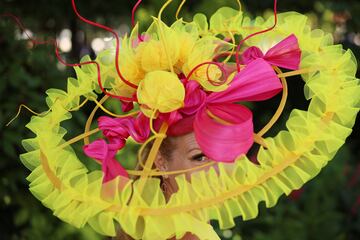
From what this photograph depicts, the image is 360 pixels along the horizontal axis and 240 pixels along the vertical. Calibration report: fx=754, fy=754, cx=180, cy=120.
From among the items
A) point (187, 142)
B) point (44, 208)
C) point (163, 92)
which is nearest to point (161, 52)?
point (163, 92)

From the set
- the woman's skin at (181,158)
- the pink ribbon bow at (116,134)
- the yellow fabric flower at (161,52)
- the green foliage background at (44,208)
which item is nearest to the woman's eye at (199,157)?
the woman's skin at (181,158)

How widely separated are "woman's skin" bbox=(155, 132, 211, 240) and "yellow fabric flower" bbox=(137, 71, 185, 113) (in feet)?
0.39

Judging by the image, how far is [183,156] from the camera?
75.0 inches

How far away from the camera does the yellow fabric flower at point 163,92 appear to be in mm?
1806

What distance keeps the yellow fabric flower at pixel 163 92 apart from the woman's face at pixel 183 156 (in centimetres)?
12

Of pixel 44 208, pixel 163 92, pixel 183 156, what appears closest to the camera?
pixel 163 92

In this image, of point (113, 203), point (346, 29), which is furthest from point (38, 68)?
point (346, 29)

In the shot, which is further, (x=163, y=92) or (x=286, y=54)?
(x=286, y=54)

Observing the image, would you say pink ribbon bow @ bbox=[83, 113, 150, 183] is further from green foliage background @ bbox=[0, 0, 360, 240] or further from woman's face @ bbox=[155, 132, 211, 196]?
green foliage background @ bbox=[0, 0, 360, 240]

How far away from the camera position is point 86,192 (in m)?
1.77

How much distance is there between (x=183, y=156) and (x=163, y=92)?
0.19 meters

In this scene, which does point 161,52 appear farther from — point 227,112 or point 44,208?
point 44,208

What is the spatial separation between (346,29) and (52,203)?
11.6 ft

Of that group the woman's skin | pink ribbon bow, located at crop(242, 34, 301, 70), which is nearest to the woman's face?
the woman's skin
